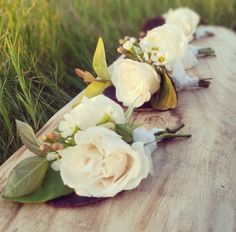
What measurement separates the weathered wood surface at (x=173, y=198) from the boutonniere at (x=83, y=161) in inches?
1.2

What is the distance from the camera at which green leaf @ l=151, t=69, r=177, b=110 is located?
1.40 metres

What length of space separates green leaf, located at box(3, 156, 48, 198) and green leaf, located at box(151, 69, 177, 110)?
0.47 meters

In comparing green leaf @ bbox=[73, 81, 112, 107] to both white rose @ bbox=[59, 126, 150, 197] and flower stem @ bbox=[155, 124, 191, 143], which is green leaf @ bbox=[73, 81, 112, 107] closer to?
flower stem @ bbox=[155, 124, 191, 143]

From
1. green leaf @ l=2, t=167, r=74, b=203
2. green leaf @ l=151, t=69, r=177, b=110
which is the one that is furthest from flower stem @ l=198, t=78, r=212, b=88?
green leaf @ l=2, t=167, r=74, b=203

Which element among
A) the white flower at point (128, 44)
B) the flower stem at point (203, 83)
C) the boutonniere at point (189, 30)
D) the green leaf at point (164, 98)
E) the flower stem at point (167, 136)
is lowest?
the boutonniere at point (189, 30)

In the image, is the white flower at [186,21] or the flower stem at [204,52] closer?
the flower stem at [204,52]

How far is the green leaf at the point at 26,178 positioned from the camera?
0.98 metres

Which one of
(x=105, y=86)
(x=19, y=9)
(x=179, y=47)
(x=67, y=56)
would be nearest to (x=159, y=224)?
(x=105, y=86)

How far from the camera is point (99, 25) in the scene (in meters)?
2.82

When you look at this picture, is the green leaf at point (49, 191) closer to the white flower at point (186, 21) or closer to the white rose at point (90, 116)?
the white rose at point (90, 116)

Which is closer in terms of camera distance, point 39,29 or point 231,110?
point 231,110

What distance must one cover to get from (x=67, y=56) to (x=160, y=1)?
125 cm

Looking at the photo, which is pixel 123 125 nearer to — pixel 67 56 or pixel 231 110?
pixel 231 110

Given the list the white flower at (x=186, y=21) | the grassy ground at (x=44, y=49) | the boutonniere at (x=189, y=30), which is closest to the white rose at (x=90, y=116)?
the grassy ground at (x=44, y=49)
